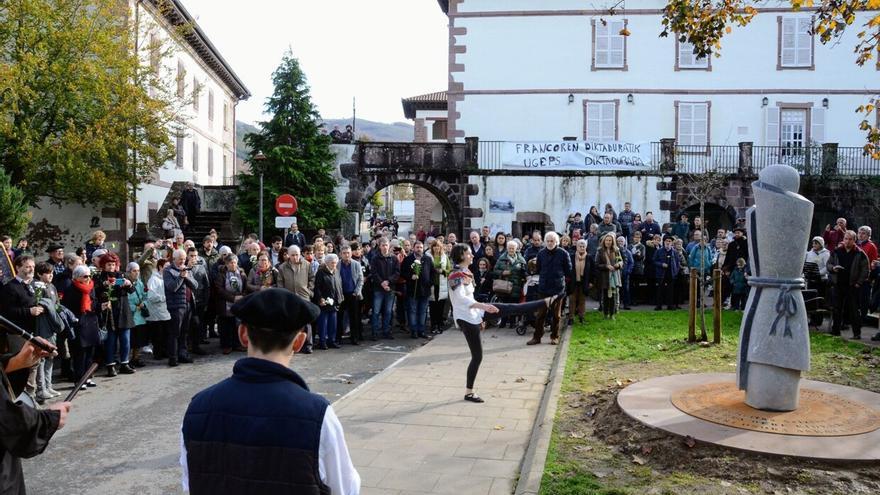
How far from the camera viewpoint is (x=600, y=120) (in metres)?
29.2

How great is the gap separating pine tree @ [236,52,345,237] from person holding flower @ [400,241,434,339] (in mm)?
10846

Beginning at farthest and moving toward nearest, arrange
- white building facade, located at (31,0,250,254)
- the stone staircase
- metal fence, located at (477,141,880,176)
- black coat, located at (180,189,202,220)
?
1. metal fence, located at (477,141,880,176)
2. black coat, located at (180,189,202,220)
3. the stone staircase
4. white building facade, located at (31,0,250,254)

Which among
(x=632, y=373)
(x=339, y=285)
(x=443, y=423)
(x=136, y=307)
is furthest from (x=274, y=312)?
(x=339, y=285)

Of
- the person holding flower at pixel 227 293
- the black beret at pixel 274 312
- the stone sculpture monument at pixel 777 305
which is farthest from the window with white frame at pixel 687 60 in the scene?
the black beret at pixel 274 312

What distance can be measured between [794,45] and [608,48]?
743 cm

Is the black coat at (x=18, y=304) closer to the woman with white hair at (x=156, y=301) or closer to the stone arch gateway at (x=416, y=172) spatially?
the woman with white hair at (x=156, y=301)

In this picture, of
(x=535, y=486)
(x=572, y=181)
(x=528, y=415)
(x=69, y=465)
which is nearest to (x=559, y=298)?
(x=528, y=415)

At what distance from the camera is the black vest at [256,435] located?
2.63m

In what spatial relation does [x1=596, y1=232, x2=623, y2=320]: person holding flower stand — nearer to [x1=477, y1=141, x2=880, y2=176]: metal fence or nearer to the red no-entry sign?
the red no-entry sign

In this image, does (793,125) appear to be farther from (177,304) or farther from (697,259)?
(177,304)

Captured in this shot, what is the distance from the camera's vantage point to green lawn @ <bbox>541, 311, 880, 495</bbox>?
565 centimetres

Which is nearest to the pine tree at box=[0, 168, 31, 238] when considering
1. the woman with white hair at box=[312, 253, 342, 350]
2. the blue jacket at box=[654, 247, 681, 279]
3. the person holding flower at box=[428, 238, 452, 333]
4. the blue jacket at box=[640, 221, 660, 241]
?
the woman with white hair at box=[312, 253, 342, 350]

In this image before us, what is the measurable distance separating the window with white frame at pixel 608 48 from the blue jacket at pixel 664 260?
14428 mm

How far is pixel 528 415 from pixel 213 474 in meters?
5.65
